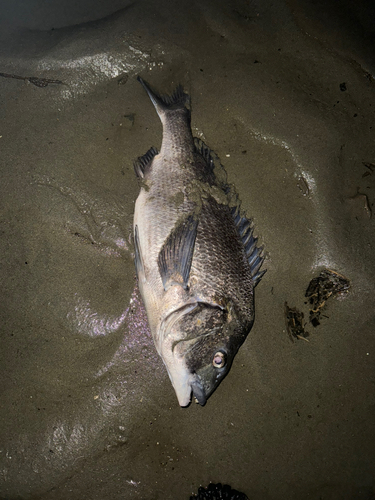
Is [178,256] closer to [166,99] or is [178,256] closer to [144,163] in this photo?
[144,163]

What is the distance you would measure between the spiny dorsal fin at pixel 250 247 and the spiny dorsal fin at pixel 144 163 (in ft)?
3.66

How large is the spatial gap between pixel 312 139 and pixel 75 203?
282cm

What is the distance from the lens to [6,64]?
130 inches

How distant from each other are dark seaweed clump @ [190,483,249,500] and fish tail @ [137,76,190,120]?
4001mm

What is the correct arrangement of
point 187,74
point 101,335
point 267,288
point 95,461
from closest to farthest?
1. point 95,461
2. point 101,335
3. point 267,288
4. point 187,74

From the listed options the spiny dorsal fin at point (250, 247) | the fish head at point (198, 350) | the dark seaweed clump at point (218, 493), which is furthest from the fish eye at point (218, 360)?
the dark seaweed clump at point (218, 493)

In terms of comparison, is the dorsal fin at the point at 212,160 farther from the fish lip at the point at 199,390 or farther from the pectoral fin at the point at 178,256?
the fish lip at the point at 199,390

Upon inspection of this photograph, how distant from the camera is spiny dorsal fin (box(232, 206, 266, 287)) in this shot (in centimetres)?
288

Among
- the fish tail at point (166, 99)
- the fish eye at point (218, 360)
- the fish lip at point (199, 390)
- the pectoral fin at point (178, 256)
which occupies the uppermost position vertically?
the fish tail at point (166, 99)

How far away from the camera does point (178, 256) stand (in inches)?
101

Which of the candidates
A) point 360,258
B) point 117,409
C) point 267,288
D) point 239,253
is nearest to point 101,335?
point 117,409

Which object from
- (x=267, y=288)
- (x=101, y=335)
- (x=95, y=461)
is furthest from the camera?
(x=267, y=288)

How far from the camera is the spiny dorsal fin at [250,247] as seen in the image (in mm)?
2877

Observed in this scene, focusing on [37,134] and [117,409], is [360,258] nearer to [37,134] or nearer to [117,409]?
[117,409]
